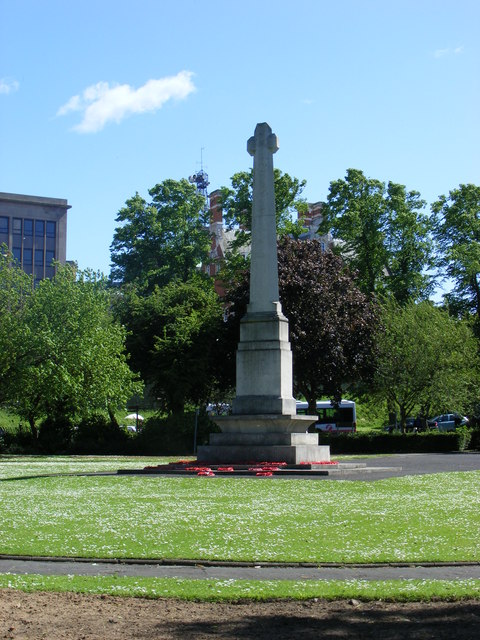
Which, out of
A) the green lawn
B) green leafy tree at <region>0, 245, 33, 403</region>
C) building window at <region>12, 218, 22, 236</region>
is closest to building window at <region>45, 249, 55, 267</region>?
building window at <region>12, 218, 22, 236</region>

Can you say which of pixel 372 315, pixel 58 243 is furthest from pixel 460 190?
pixel 58 243

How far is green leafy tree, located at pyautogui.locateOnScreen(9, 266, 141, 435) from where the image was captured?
39594 mm

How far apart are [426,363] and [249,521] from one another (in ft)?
120

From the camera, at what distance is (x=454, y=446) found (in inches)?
1774

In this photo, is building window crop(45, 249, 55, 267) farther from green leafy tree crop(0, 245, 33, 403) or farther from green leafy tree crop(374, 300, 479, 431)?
green leafy tree crop(0, 245, 33, 403)

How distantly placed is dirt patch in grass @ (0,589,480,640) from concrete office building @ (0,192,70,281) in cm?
10284

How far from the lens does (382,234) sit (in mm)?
58312

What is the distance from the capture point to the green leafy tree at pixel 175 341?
48062mm

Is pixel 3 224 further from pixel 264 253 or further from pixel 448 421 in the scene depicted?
pixel 264 253

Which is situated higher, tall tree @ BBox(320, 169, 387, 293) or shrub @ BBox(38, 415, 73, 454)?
tall tree @ BBox(320, 169, 387, 293)

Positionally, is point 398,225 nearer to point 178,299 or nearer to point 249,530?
point 178,299

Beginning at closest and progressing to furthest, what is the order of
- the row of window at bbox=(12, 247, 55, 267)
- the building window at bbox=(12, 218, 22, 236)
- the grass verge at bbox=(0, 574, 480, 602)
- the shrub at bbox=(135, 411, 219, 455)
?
1. the grass verge at bbox=(0, 574, 480, 602)
2. the shrub at bbox=(135, 411, 219, 455)
3. the building window at bbox=(12, 218, 22, 236)
4. the row of window at bbox=(12, 247, 55, 267)

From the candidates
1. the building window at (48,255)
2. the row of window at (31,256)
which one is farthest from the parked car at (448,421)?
the building window at (48,255)

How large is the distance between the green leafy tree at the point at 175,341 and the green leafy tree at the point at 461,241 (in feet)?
54.5
